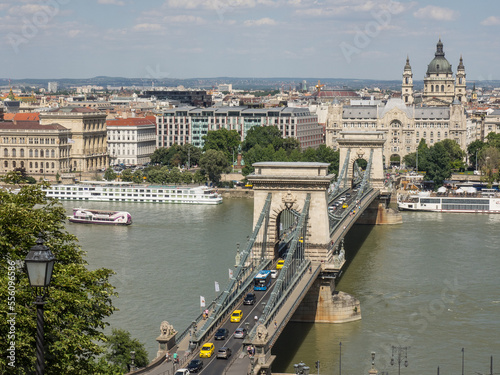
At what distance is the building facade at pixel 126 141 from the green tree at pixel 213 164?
1581 centimetres

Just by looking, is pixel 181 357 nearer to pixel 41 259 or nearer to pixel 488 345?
pixel 488 345

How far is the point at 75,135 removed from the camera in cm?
6544

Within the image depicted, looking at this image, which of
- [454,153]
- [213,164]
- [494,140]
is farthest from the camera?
[494,140]

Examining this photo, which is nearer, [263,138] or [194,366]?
[194,366]

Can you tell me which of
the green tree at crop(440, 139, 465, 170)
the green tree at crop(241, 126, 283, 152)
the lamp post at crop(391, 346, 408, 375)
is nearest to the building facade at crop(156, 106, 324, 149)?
the green tree at crop(241, 126, 283, 152)

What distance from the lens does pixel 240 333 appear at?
17.4 metres

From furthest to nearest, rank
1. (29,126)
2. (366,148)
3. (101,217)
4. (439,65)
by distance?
(439,65) → (29,126) → (366,148) → (101,217)

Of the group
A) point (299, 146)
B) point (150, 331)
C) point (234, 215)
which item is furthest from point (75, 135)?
point (150, 331)

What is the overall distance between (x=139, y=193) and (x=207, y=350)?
118ft

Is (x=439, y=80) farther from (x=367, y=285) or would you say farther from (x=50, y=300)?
(x=50, y=300)

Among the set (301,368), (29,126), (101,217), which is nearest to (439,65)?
(29,126)

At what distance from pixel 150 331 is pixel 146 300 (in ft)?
10.4

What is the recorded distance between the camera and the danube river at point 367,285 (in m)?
20.2

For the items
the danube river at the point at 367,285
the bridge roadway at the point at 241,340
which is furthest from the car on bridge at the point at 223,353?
the danube river at the point at 367,285
